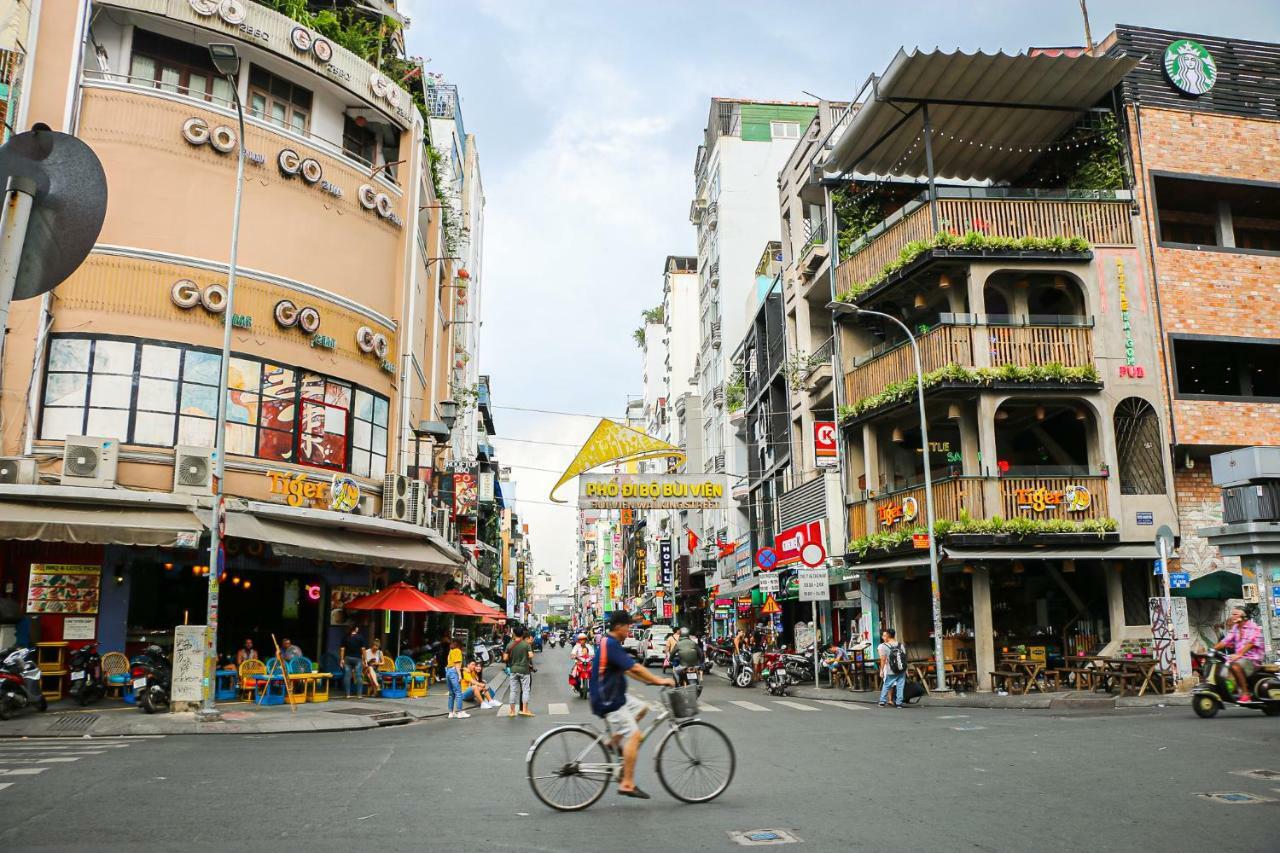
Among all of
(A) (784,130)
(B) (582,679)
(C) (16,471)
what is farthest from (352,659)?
(A) (784,130)

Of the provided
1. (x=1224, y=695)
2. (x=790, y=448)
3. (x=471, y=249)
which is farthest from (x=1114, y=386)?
(x=471, y=249)

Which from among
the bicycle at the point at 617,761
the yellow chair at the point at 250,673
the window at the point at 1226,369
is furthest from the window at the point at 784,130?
the bicycle at the point at 617,761

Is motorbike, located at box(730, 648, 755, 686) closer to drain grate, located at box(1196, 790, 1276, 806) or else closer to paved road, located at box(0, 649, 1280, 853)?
paved road, located at box(0, 649, 1280, 853)

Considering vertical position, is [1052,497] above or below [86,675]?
above

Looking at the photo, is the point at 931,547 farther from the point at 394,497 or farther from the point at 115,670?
the point at 115,670

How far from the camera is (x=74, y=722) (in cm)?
1667

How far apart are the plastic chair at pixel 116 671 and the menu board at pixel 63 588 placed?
1383mm

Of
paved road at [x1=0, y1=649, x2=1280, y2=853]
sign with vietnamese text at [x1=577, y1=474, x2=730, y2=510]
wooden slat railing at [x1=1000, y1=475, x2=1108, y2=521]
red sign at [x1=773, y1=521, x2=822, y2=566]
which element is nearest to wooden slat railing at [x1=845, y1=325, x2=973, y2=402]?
wooden slat railing at [x1=1000, y1=475, x2=1108, y2=521]

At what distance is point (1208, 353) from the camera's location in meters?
26.9

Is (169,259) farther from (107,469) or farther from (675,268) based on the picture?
(675,268)

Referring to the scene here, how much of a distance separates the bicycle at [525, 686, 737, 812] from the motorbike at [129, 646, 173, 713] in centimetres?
1282

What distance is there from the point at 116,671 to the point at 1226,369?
1141 inches

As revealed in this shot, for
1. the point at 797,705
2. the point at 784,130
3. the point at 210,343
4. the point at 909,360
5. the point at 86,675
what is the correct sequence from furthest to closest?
the point at 784,130, the point at 909,360, the point at 210,343, the point at 797,705, the point at 86,675

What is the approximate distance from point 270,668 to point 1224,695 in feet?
60.4
